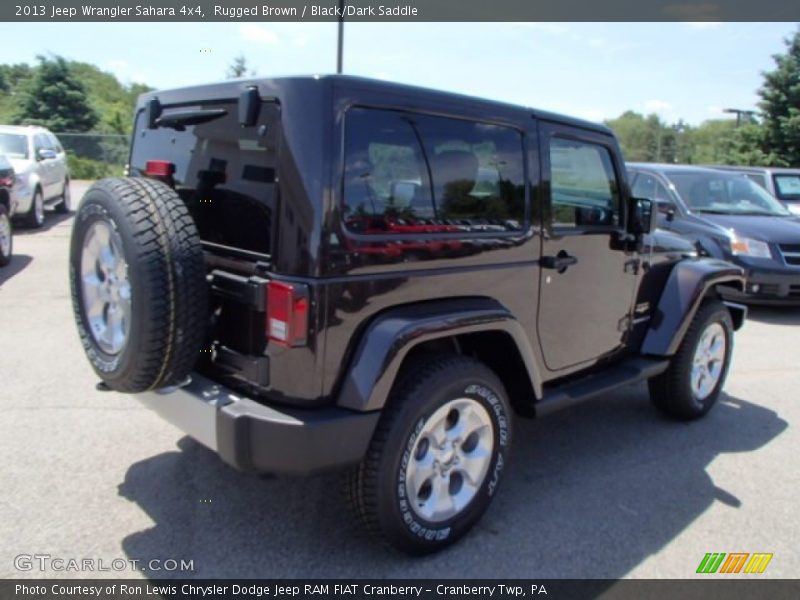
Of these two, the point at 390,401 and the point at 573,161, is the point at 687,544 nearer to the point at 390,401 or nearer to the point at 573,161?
the point at 390,401

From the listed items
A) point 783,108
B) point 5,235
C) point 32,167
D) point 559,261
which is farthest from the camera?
point 783,108

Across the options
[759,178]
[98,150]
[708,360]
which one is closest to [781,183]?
[759,178]

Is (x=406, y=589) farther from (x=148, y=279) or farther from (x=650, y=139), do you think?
(x=650, y=139)

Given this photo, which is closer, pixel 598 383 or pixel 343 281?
pixel 343 281

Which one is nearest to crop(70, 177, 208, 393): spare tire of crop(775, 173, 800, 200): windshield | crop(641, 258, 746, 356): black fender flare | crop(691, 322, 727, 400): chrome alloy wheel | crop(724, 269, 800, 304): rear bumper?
crop(641, 258, 746, 356): black fender flare

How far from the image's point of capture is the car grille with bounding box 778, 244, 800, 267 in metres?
7.92

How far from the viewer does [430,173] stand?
2.80m

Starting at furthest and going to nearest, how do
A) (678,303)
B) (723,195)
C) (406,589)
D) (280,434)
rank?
(723,195) → (678,303) → (406,589) → (280,434)

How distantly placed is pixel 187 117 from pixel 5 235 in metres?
6.67

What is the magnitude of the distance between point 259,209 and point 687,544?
2.46 metres

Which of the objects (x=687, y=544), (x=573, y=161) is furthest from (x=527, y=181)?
(x=687, y=544)

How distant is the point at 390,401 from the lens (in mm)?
2648

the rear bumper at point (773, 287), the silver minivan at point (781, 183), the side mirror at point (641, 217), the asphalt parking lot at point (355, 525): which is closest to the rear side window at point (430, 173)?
Result: the side mirror at point (641, 217)

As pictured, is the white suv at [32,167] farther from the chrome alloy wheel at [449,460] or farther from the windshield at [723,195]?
the chrome alloy wheel at [449,460]
